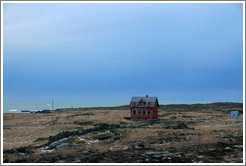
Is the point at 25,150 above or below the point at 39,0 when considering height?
below

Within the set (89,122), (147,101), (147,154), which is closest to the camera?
(147,154)

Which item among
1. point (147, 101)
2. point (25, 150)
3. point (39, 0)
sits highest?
point (39, 0)

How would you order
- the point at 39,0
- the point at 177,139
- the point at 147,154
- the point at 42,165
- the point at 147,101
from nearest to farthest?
the point at 42,165, the point at 147,154, the point at 39,0, the point at 177,139, the point at 147,101

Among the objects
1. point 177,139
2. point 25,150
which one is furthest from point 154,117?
point 25,150

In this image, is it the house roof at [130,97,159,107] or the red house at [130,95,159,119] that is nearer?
the red house at [130,95,159,119]

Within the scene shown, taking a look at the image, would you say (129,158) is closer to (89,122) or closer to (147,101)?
(89,122)

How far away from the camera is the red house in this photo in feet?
186

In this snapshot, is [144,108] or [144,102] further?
[144,102]

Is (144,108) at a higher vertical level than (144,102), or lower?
lower

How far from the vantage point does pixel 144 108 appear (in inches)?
2239

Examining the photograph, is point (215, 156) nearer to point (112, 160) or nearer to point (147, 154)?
point (147, 154)

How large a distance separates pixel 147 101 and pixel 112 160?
136 ft

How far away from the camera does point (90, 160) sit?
55.8 ft

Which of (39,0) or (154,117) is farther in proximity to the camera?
(154,117)
